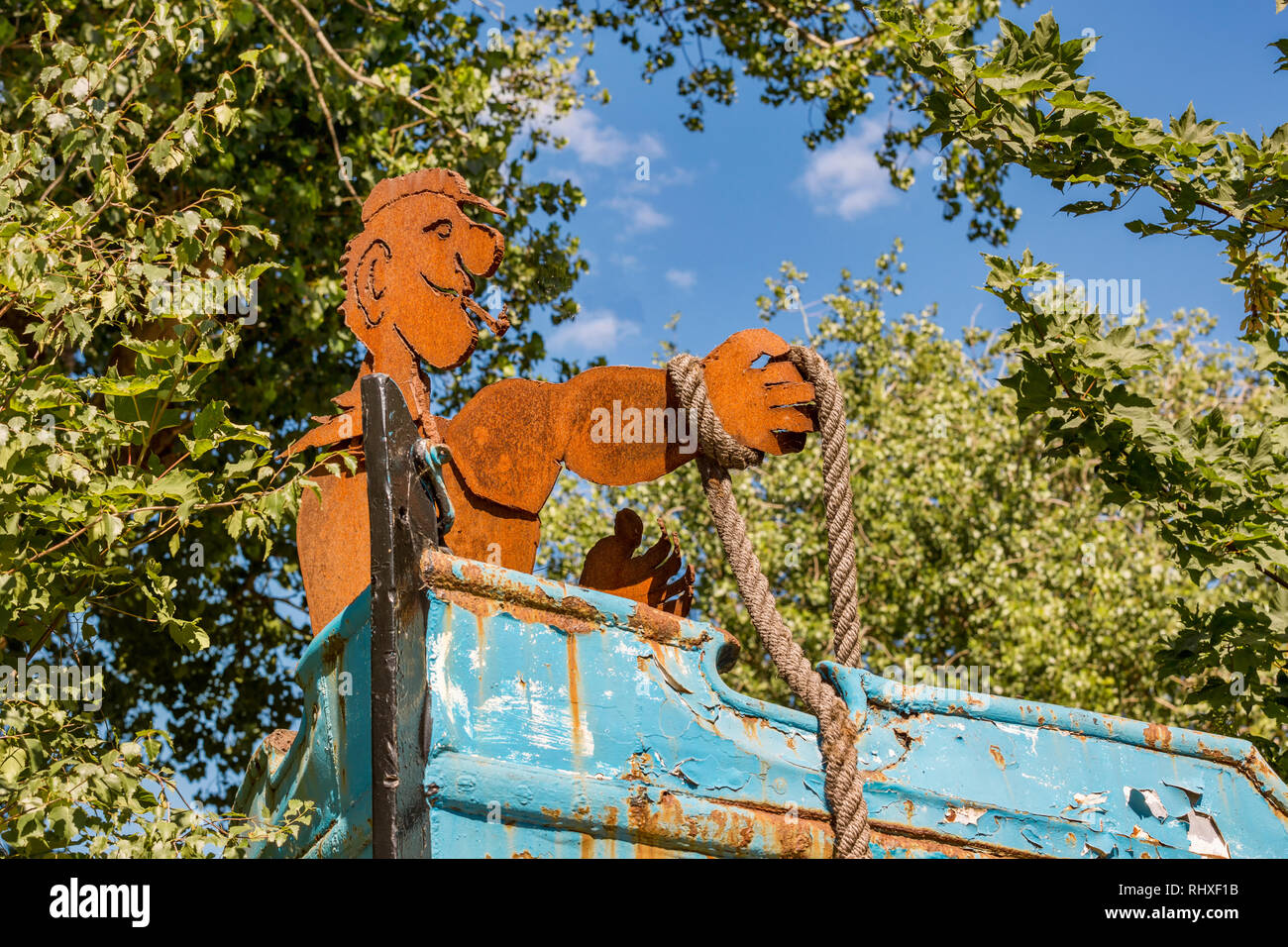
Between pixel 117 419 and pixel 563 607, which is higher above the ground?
pixel 117 419

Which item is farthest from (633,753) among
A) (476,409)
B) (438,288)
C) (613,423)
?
(438,288)

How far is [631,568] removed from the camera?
4.45 m

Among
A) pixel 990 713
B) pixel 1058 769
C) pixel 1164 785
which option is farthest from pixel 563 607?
pixel 1164 785

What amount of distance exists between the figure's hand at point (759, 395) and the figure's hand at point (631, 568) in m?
1.11

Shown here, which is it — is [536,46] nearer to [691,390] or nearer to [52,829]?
[691,390]

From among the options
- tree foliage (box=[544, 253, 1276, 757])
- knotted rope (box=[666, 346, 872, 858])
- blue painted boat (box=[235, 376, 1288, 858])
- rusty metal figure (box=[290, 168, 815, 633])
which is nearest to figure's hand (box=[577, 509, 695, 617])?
rusty metal figure (box=[290, 168, 815, 633])

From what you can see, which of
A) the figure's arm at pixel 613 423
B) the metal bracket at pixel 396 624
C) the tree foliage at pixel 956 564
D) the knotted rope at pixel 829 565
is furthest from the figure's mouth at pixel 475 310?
the tree foliage at pixel 956 564

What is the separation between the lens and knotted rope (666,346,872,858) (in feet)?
9.80

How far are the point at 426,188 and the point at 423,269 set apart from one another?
0.25 m

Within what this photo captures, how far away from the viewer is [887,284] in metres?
13.6

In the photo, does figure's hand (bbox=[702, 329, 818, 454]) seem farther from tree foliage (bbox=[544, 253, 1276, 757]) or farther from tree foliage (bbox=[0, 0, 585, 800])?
tree foliage (bbox=[544, 253, 1276, 757])

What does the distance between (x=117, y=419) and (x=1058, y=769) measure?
270 cm

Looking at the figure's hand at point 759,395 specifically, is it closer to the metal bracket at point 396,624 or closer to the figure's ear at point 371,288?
the metal bracket at point 396,624

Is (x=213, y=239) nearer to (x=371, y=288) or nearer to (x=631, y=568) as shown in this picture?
(x=371, y=288)
